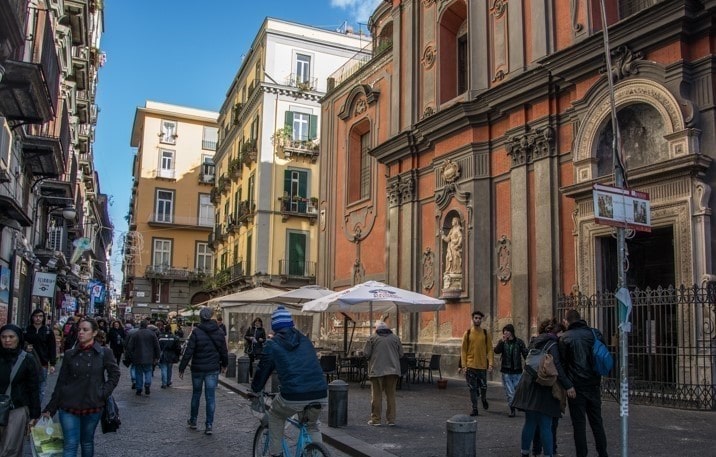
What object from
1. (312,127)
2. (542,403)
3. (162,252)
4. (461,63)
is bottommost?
(542,403)

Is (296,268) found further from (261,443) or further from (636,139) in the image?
(261,443)

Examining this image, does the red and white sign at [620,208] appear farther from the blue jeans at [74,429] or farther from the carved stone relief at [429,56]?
the carved stone relief at [429,56]

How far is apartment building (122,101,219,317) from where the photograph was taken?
5750 cm

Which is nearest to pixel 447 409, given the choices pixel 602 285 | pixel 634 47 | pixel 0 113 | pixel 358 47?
pixel 602 285

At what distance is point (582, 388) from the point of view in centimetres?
756

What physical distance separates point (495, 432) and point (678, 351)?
4.55 m

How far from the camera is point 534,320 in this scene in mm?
16516

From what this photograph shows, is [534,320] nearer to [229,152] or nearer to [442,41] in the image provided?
[442,41]

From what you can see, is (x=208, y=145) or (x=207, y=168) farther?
(x=208, y=145)

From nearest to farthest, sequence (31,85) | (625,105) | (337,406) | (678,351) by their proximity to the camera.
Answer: (337,406) → (678,351) → (625,105) → (31,85)

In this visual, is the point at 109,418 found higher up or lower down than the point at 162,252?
lower down

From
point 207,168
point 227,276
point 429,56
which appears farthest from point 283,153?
point 207,168

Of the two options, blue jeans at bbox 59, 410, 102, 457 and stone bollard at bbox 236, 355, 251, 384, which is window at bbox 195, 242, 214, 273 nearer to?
stone bollard at bbox 236, 355, 251, 384

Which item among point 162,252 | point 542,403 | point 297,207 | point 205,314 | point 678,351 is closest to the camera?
point 542,403
